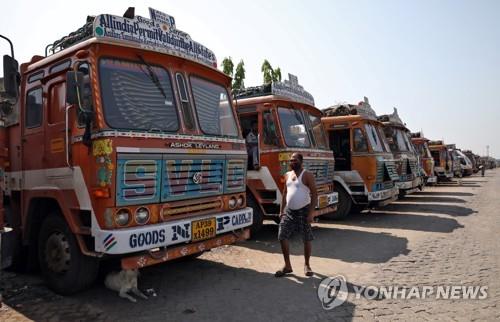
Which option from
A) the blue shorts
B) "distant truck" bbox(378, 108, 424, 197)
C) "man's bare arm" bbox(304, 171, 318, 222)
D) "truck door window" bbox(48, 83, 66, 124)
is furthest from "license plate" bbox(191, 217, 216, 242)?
"distant truck" bbox(378, 108, 424, 197)

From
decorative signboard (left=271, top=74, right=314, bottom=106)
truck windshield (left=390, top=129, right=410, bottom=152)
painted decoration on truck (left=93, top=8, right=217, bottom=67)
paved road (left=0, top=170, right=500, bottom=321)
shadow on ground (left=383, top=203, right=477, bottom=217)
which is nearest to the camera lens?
paved road (left=0, top=170, right=500, bottom=321)

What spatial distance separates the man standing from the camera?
19.0ft

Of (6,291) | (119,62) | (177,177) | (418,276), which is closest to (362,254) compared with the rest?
(418,276)

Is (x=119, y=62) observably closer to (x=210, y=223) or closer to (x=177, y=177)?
(x=177, y=177)

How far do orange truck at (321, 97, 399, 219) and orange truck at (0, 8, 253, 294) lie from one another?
18.6 feet

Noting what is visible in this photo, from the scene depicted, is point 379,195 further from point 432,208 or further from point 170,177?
point 170,177

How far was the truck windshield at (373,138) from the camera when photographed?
437 inches

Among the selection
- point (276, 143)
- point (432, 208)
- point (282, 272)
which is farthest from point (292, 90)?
point (432, 208)

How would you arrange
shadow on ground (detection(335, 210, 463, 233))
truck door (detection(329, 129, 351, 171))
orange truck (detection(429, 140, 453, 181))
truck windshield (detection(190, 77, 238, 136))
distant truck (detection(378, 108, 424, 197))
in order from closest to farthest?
truck windshield (detection(190, 77, 238, 136))
shadow on ground (detection(335, 210, 463, 233))
truck door (detection(329, 129, 351, 171))
distant truck (detection(378, 108, 424, 197))
orange truck (detection(429, 140, 453, 181))

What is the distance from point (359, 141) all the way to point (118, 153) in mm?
8031

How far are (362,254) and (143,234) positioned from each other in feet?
13.7

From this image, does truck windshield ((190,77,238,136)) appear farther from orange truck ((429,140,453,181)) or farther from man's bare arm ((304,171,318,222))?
orange truck ((429,140,453,181))

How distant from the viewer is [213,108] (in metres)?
5.94

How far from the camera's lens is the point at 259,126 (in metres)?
8.62
